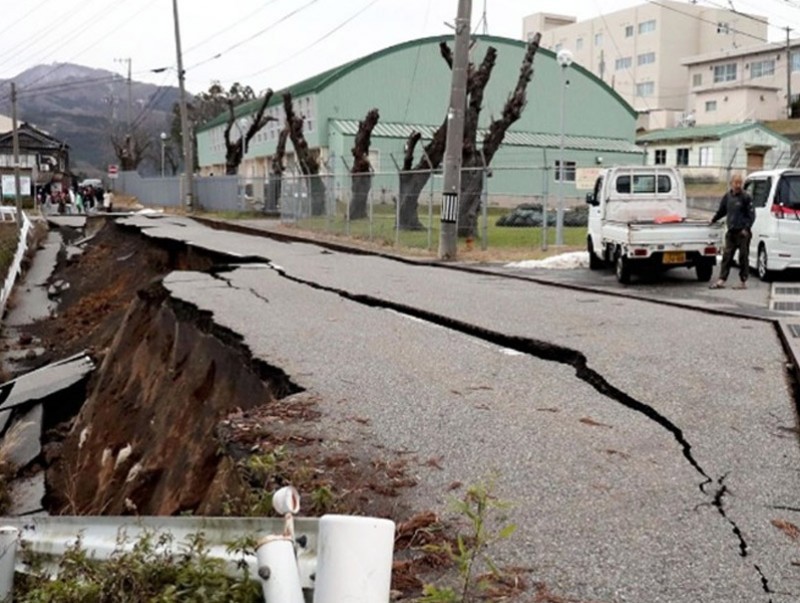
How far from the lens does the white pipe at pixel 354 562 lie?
10.1 feet

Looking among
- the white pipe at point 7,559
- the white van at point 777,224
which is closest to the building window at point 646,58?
the white van at point 777,224

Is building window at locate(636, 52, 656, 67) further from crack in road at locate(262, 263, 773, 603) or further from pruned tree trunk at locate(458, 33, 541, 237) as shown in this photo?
crack in road at locate(262, 263, 773, 603)

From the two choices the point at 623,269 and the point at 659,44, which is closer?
the point at 623,269

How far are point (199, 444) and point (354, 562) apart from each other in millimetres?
4842

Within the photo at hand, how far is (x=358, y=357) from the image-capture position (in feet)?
27.6

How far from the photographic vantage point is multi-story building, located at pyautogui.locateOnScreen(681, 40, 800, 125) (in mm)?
64250

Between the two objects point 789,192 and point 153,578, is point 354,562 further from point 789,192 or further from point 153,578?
point 789,192

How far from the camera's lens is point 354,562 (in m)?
3.09

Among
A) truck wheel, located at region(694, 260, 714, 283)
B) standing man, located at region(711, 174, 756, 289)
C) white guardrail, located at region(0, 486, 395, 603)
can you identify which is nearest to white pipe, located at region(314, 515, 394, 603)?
white guardrail, located at region(0, 486, 395, 603)

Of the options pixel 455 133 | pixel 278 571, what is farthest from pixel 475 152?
pixel 278 571

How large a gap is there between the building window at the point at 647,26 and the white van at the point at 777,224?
70.5 meters

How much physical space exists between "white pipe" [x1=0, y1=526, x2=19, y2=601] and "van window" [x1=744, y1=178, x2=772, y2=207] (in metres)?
14.6

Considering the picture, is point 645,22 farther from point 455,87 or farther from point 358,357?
point 358,357

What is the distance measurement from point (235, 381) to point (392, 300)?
14.4 ft
